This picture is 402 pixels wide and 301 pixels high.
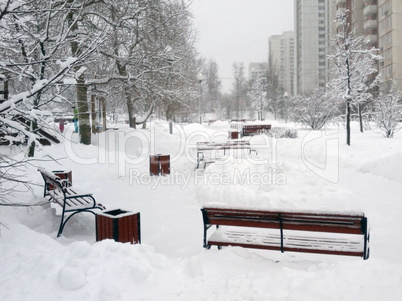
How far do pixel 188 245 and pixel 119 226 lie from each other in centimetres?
126

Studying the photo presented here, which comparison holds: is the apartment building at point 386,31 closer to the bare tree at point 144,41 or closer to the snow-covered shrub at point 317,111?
the snow-covered shrub at point 317,111

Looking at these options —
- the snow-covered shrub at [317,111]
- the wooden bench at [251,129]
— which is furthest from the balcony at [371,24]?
the wooden bench at [251,129]

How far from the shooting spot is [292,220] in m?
5.46

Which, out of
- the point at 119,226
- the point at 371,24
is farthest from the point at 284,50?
the point at 119,226

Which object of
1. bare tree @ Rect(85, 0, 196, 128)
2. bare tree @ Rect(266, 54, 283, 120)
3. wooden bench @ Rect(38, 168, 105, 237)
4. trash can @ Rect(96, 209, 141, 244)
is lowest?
trash can @ Rect(96, 209, 141, 244)

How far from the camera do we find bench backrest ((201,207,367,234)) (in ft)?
17.1

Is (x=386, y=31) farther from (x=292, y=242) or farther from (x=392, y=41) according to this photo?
(x=292, y=242)

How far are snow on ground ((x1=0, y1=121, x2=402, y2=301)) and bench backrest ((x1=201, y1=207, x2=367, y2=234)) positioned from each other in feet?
1.54

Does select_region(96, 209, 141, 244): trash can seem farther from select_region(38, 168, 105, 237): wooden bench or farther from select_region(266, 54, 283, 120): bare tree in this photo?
select_region(266, 54, 283, 120): bare tree

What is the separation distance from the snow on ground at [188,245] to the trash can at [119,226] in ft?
1.51

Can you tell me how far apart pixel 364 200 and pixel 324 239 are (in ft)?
15.7

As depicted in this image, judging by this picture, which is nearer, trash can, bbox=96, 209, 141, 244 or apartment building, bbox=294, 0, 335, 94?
trash can, bbox=96, 209, 141, 244

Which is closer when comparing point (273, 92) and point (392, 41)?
point (392, 41)

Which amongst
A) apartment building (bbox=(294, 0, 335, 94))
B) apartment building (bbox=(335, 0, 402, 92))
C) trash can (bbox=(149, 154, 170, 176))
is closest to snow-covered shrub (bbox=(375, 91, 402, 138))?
trash can (bbox=(149, 154, 170, 176))
